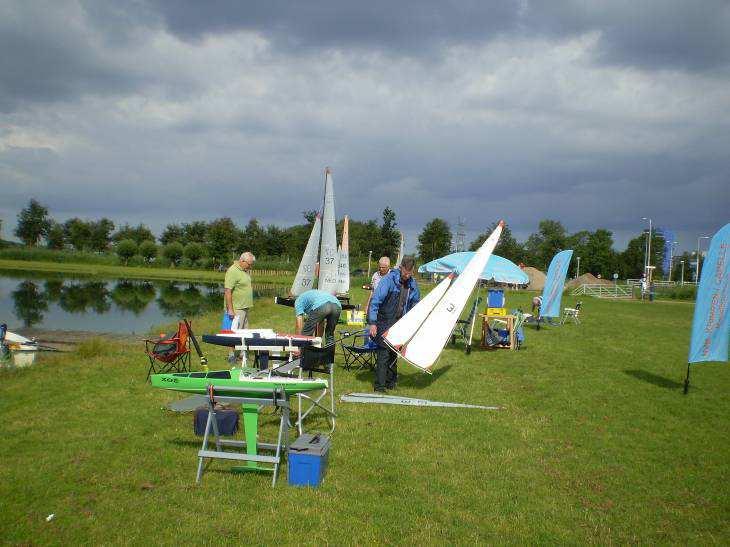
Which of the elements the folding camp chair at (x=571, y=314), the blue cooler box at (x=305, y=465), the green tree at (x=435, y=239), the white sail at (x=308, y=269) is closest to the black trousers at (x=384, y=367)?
the blue cooler box at (x=305, y=465)

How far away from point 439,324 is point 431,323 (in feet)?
0.47

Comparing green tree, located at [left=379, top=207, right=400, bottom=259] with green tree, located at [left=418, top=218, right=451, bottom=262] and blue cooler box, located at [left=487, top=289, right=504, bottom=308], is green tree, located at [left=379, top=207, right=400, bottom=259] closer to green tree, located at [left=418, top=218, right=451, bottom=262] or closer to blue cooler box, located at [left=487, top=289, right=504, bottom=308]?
green tree, located at [left=418, top=218, right=451, bottom=262]

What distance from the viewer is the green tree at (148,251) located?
7569 centimetres

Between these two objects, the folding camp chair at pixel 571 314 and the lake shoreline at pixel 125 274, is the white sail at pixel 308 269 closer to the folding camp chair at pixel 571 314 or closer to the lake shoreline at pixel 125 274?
the folding camp chair at pixel 571 314

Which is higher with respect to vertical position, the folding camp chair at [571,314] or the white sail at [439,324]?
the white sail at [439,324]

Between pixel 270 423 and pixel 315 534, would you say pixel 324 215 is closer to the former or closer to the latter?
pixel 270 423

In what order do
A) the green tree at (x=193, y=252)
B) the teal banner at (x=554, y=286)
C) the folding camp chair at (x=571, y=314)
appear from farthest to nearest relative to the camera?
the green tree at (x=193, y=252), the folding camp chair at (x=571, y=314), the teal banner at (x=554, y=286)

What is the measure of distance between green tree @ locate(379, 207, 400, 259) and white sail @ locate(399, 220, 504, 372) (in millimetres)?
48128

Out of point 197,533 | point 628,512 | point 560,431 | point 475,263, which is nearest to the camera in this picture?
point 197,533

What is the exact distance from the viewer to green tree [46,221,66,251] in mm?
87938

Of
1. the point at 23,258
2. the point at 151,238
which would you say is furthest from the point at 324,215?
the point at 151,238

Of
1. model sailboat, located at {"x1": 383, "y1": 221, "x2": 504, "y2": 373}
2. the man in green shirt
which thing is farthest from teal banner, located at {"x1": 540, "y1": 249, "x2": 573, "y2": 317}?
the man in green shirt

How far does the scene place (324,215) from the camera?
14.1 m

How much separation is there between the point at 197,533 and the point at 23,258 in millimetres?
76053
